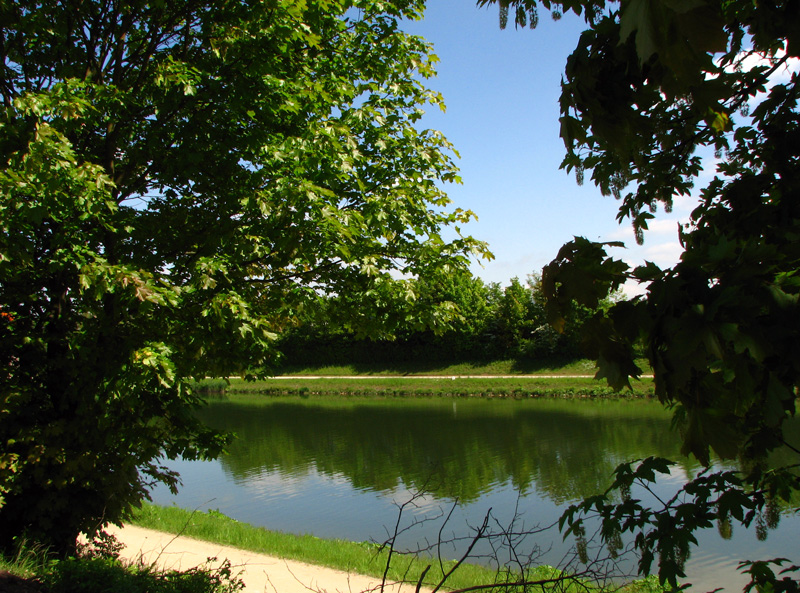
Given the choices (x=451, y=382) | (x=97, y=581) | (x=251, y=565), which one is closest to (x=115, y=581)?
(x=97, y=581)

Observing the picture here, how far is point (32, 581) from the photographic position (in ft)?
15.6

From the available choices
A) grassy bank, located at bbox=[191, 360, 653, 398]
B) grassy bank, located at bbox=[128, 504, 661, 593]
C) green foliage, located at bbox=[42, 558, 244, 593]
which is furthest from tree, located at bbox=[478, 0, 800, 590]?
grassy bank, located at bbox=[191, 360, 653, 398]

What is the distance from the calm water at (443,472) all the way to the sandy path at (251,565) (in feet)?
2.23

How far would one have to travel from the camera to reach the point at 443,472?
49.6 feet

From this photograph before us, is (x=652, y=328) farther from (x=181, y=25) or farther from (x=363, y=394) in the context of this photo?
(x=363, y=394)

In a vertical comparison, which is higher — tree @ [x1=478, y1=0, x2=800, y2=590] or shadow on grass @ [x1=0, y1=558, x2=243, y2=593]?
tree @ [x1=478, y1=0, x2=800, y2=590]

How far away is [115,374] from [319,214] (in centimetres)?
239

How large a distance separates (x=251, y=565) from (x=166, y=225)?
4.47 meters

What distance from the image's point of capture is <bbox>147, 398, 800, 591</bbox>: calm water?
33.2 ft

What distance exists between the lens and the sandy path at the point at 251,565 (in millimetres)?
6719

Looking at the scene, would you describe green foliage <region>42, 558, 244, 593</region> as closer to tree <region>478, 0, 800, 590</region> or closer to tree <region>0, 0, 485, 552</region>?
tree <region>0, 0, 485, 552</region>

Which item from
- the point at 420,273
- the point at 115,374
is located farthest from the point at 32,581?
the point at 420,273

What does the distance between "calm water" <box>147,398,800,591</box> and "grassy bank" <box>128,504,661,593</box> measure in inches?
21.7

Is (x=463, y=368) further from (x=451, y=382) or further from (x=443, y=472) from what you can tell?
(x=443, y=472)
